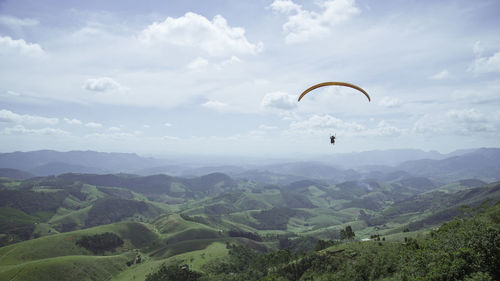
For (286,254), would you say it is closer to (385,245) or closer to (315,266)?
(315,266)

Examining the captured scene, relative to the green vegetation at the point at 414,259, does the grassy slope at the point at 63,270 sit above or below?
below

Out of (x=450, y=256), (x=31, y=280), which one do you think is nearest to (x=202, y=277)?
(x=31, y=280)

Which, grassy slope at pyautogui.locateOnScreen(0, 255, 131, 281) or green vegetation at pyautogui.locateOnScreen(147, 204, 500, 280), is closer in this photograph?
green vegetation at pyautogui.locateOnScreen(147, 204, 500, 280)

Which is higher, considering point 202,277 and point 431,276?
point 431,276

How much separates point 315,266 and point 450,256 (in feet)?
210

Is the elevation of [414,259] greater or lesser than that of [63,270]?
greater

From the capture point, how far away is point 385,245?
97.7m

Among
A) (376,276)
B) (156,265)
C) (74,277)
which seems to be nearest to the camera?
(376,276)

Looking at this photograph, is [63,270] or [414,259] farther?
[63,270]

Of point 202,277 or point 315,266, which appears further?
point 202,277

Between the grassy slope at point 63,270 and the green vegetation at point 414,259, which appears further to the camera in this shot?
the grassy slope at point 63,270

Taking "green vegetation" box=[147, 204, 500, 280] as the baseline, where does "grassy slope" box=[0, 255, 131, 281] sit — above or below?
below

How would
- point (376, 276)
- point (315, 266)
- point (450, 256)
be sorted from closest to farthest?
1. point (450, 256)
2. point (376, 276)
3. point (315, 266)

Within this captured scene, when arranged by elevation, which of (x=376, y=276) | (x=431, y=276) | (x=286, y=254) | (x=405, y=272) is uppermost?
(x=431, y=276)
